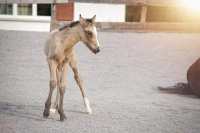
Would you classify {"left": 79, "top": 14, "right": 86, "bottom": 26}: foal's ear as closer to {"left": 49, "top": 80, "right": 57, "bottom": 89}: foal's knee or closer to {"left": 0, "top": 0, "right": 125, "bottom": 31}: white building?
{"left": 0, "top": 0, "right": 125, "bottom": 31}: white building

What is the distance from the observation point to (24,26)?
950 millimetres

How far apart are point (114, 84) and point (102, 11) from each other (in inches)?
6.8

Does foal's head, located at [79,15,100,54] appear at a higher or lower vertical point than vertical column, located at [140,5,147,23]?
lower

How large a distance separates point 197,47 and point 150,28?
96 millimetres

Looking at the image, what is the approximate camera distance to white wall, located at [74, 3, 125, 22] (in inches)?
37.9

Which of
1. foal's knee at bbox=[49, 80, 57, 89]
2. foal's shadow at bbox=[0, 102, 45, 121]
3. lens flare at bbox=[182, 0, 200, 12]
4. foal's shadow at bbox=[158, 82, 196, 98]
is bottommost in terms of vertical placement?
foal's shadow at bbox=[0, 102, 45, 121]

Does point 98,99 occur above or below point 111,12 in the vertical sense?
below

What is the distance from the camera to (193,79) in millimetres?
1038

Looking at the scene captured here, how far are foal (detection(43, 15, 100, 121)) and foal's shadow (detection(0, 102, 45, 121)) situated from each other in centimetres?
2

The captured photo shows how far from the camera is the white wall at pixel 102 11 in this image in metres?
0.96

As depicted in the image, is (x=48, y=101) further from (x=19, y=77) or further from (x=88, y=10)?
(x=88, y=10)

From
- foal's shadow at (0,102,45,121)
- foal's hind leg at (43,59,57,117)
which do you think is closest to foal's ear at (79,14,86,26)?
foal's hind leg at (43,59,57,117)

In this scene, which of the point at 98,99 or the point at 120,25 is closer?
the point at 120,25

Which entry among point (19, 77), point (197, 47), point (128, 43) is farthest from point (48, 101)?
point (197, 47)
